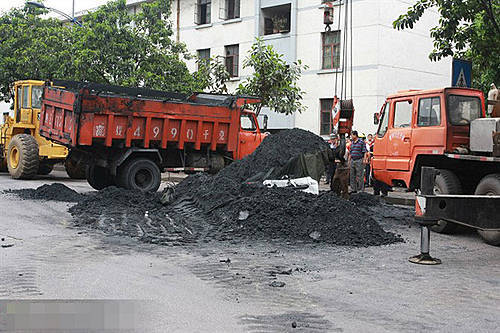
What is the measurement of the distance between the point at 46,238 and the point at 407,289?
5.32m

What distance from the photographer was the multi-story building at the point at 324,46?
84.1 ft

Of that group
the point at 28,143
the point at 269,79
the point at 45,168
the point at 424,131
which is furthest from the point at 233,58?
the point at 424,131

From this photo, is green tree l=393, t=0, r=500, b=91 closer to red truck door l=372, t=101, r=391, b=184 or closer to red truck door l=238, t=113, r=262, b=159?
red truck door l=372, t=101, r=391, b=184

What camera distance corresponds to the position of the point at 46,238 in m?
8.94

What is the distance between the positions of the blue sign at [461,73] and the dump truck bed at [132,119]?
6.49 m

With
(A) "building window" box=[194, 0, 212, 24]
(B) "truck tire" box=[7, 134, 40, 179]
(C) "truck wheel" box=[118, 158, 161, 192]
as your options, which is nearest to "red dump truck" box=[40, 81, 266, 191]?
(C) "truck wheel" box=[118, 158, 161, 192]

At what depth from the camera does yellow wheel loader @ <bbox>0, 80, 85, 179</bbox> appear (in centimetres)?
1842

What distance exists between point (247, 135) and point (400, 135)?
634 centimetres

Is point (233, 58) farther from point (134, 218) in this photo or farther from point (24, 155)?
point (134, 218)

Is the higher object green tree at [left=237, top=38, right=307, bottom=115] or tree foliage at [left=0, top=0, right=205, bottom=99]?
tree foliage at [left=0, top=0, right=205, bottom=99]

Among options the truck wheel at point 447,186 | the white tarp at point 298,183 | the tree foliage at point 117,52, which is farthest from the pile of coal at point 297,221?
the tree foliage at point 117,52

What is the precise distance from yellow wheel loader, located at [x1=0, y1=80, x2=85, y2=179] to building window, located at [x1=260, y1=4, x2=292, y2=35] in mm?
13198

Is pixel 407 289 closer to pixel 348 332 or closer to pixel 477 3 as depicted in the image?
pixel 348 332

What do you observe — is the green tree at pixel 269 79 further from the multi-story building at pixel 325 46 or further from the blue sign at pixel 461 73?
the blue sign at pixel 461 73
